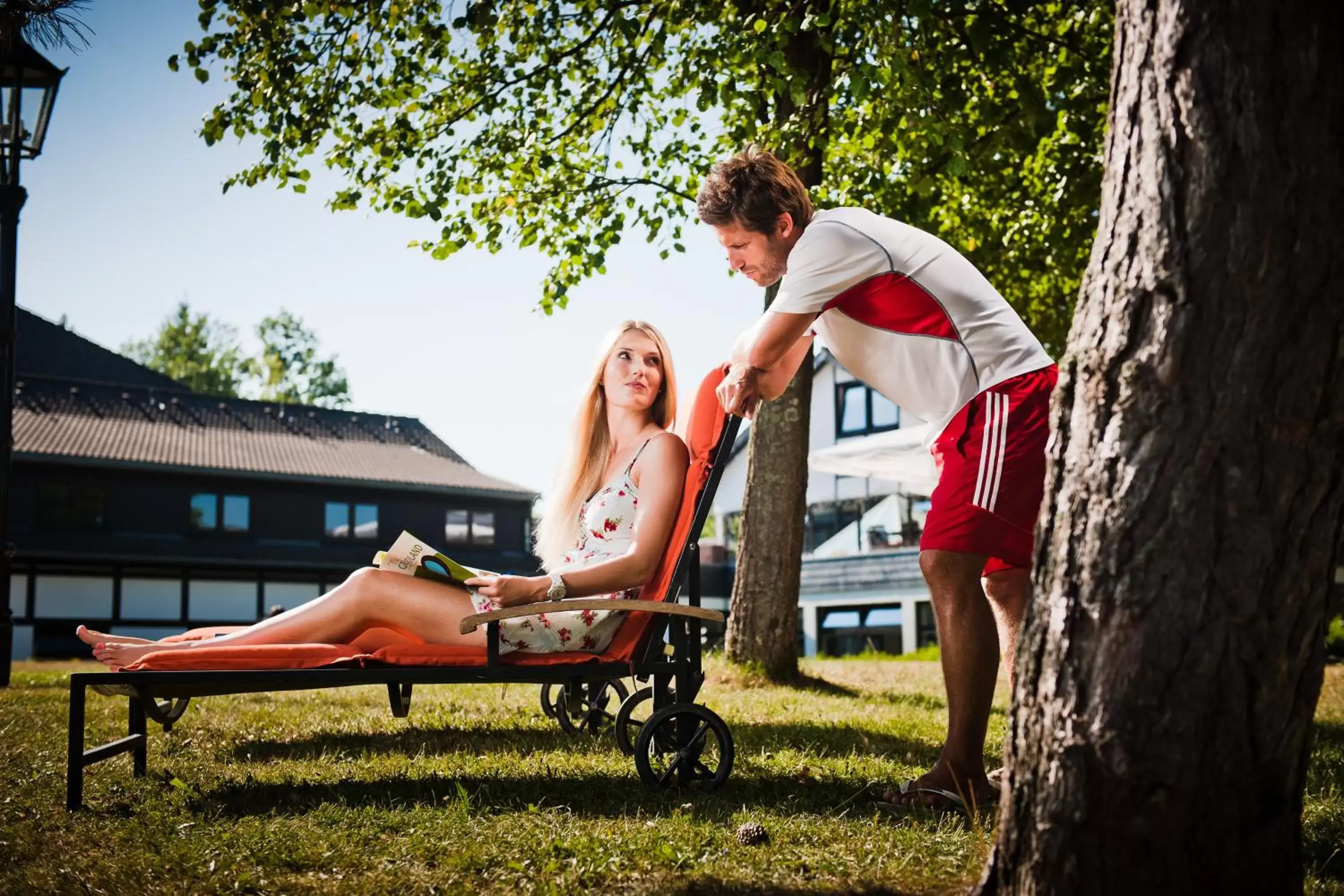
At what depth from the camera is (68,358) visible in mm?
42781

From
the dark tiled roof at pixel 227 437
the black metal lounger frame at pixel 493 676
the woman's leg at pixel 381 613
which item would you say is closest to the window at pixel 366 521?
the dark tiled roof at pixel 227 437

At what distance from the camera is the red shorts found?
11.6 ft

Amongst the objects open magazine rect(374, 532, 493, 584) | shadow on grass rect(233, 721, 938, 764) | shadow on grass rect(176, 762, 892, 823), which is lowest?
shadow on grass rect(233, 721, 938, 764)

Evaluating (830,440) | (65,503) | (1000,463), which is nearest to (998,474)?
(1000,463)

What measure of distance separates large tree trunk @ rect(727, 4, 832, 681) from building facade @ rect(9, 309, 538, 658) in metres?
25.1

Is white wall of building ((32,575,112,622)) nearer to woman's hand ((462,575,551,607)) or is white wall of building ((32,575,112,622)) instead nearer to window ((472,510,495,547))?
window ((472,510,495,547))

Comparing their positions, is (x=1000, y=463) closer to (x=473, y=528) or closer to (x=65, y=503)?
(x=65, y=503)

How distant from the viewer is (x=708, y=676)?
8531mm

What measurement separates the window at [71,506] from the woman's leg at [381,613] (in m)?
29.5

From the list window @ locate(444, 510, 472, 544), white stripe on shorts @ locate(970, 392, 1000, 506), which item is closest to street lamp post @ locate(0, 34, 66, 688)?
white stripe on shorts @ locate(970, 392, 1000, 506)

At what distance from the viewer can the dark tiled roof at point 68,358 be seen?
137ft

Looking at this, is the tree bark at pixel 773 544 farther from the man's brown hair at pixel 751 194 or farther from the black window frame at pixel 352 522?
the black window frame at pixel 352 522

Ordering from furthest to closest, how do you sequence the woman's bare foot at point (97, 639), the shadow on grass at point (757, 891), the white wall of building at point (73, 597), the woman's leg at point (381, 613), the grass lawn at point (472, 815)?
the white wall of building at point (73, 597)
the woman's leg at point (381, 613)
the woman's bare foot at point (97, 639)
the grass lawn at point (472, 815)
the shadow on grass at point (757, 891)

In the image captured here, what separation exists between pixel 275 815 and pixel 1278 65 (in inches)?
127
